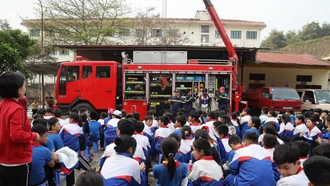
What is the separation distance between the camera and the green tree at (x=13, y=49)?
10430 mm

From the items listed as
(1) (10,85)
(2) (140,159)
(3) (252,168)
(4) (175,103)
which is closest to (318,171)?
(3) (252,168)

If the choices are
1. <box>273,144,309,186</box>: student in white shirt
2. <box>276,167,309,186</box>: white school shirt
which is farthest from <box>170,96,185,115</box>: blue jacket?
<box>276,167,309,186</box>: white school shirt

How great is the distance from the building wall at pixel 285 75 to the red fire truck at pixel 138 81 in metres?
8.46

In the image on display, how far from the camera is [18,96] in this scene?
8.25ft

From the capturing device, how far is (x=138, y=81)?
378 inches

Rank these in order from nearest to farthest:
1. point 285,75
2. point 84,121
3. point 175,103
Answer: point 84,121 → point 175,103 → point 285,75

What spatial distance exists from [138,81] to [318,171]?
26.8 feet

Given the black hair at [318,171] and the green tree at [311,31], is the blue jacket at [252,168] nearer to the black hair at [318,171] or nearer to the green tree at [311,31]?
the black hair at [318,171]

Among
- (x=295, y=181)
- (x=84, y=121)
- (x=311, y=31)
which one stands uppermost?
(x=311, y=31)

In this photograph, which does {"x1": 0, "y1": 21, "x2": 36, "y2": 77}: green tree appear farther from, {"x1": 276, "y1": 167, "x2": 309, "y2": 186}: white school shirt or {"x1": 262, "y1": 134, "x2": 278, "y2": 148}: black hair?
{"x1": 276, "y1": 167, "x2": 309, "y2": 186}: white school shirt

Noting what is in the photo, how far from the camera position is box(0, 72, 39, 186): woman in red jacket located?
92.4 inches

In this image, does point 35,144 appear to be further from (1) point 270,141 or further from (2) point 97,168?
(1) point 270,141

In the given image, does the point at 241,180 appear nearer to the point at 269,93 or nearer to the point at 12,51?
the point at 269,93

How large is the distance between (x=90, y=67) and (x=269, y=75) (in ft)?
42.7
